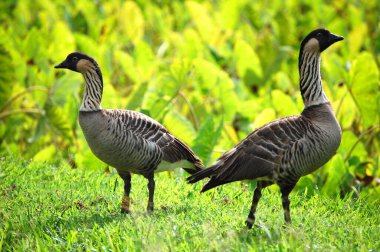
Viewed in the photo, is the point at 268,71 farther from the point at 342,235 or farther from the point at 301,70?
the point at 342,235

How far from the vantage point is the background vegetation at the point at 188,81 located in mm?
8234

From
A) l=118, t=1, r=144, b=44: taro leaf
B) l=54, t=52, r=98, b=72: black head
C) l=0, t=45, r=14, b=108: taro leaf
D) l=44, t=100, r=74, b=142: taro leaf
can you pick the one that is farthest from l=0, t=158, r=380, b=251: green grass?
l=118, t=1, r=144, b=44: taro leaf

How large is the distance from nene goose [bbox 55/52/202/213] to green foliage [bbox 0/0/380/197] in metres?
1.42

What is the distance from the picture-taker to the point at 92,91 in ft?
21.1

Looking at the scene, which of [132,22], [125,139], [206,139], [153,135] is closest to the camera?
[125,139]

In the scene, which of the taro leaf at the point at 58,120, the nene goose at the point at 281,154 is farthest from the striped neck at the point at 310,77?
the taro leaf at the point at 58,120

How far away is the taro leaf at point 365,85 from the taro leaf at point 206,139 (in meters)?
1.50

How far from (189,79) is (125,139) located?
3.55 meters

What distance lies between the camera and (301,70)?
608cm

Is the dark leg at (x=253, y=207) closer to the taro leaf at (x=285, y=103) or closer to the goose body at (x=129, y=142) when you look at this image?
the goose body at (x=129, y=142)

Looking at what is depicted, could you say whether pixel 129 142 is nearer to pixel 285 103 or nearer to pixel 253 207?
pixel 253 207

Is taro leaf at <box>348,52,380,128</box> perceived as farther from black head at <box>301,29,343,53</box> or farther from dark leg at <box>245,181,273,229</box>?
dark leg at <box>245,181,273,229</box>

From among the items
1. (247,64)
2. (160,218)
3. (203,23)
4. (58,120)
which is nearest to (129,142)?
(160,218)

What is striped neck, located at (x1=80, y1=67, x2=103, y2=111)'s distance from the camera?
6.34 metres
